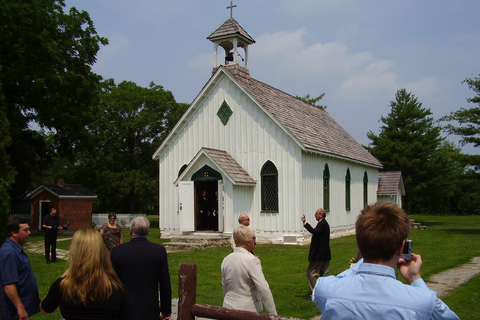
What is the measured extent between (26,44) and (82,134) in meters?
6.49

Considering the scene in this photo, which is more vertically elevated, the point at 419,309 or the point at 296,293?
the point at 419,309

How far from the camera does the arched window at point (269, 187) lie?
75.3 ft

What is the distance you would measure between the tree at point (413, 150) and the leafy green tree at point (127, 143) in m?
21.9

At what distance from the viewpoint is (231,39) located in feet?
85.1

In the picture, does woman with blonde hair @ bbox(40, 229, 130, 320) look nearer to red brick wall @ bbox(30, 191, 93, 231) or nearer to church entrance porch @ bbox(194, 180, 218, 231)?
church entrance porch @ bbox(194, 180, 218, 231)

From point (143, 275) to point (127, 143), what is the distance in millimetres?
45637

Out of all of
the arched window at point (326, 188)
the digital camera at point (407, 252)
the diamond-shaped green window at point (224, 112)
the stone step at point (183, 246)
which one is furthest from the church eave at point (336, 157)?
the digital camera at point (407, 252)

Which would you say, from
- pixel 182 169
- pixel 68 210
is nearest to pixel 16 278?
pixel 182 169

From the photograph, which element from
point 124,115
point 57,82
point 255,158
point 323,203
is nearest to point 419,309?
point 255,158

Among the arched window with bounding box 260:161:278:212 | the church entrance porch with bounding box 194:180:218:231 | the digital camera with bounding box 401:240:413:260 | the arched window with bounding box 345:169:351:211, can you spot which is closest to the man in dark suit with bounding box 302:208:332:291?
the digital camera with bounding box 401:240:413:260

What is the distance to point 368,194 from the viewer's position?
110 ft

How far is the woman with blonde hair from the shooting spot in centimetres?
398

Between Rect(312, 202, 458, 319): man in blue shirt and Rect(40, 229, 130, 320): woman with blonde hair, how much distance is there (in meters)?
1.89

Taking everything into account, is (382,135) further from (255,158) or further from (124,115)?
(255,158)
